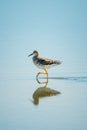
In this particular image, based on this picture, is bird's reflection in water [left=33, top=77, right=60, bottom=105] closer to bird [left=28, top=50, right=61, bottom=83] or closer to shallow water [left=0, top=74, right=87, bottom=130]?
shallow water [left=0, top=74, right=87, bottom=130]

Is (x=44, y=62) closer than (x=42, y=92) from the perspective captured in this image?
No

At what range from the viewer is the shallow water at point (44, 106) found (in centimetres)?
430

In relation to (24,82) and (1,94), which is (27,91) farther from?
(24,82)

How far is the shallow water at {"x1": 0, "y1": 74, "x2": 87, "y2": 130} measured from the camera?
430 centimetres

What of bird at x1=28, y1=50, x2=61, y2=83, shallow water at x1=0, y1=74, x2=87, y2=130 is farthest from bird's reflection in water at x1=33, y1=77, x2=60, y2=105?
bird at x1=28, y1=50, x2=61, y2=83

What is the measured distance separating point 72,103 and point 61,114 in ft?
2.22

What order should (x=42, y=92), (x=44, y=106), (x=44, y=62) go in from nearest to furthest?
(x=44, y=106) → (x=42, y=92) → (x=44, y=62)

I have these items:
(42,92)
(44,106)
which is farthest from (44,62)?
(44,106)

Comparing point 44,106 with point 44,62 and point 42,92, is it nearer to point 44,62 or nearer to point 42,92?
point 42,92

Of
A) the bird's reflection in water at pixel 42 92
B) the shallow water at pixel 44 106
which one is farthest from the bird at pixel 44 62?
the bird's reflection in water at pixel 42 92

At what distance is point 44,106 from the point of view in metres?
5.17

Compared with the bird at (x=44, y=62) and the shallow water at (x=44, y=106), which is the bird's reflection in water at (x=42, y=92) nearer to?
the shallow water at (x=44, y=106)

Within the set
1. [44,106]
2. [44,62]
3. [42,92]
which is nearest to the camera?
[44,106]

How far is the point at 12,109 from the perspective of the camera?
5016 mm
